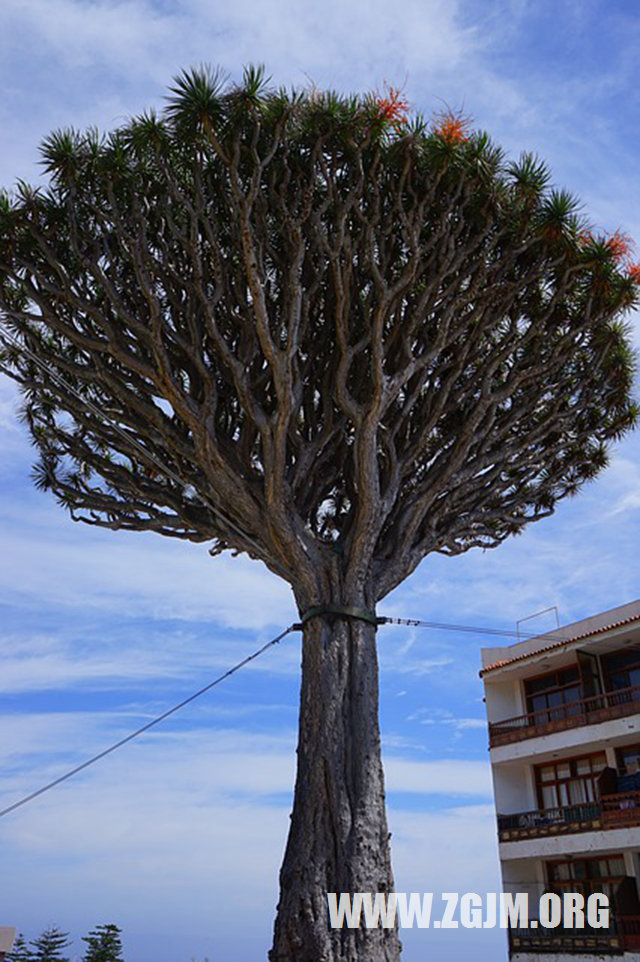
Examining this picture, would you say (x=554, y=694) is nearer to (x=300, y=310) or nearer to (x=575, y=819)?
(x=575, y=819)

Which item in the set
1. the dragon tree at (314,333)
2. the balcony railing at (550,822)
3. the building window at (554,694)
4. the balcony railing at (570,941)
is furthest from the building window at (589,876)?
the dragon tree at (314,333)

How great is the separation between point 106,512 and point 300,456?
3.13m

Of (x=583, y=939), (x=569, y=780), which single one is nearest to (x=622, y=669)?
(x=569, y=780)

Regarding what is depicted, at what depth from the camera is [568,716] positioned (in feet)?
71.0

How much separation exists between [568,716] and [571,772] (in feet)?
4.83

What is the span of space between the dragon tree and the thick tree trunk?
30mm

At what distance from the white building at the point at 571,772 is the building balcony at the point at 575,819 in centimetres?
2

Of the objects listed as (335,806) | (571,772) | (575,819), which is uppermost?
(571,772)

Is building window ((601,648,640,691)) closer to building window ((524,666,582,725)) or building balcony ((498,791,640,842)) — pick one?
building window ((524,666,582,725))

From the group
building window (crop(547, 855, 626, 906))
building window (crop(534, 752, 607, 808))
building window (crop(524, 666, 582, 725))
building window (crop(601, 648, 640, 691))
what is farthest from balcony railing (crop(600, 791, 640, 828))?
building window (crop(601, 648, 640, 691))

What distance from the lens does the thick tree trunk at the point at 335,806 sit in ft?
25.2

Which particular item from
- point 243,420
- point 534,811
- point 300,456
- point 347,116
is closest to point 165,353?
point 243,420

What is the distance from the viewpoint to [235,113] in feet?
31.9

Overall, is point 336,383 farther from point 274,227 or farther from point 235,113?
point 235,113
